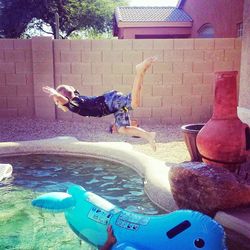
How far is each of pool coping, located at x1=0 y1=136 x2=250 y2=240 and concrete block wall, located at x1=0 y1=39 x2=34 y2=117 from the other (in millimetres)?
2617

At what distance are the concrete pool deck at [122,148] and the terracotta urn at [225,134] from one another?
0.59 metres

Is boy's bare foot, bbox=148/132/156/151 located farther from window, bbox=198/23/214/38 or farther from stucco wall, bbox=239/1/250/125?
window, bbox=198/23/214/38

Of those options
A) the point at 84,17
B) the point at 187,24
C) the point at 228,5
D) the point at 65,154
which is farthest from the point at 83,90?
the point at 84,17

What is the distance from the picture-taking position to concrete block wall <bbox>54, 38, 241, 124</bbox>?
335 inches

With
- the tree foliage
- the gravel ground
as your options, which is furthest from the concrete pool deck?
the tree foliage

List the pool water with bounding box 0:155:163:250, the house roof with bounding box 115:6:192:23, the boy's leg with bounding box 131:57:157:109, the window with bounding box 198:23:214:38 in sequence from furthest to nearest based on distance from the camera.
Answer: the house roof with bounding box 115:6:192:23, the window with bounding box 198:23:214:38, the boy's leg with bounding box 131:57:157:109, the pool water with bounding box 0:155:163:250

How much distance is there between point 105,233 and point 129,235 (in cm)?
29

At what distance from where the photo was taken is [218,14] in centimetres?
1438

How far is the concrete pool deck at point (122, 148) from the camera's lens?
11.9ft

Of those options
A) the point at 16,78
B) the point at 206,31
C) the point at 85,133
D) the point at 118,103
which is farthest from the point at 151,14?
the point at 118,103

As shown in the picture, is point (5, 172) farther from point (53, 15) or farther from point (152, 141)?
point (53, 15)

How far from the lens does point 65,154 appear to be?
21.0 feet

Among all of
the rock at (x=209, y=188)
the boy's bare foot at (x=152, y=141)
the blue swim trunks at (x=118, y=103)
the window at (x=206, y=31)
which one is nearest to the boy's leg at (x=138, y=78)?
the blue swim trunks at (x=118, y=103)

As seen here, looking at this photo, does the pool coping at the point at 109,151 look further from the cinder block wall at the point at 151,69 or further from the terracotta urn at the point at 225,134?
the cinder block wall at the point at 151,69
